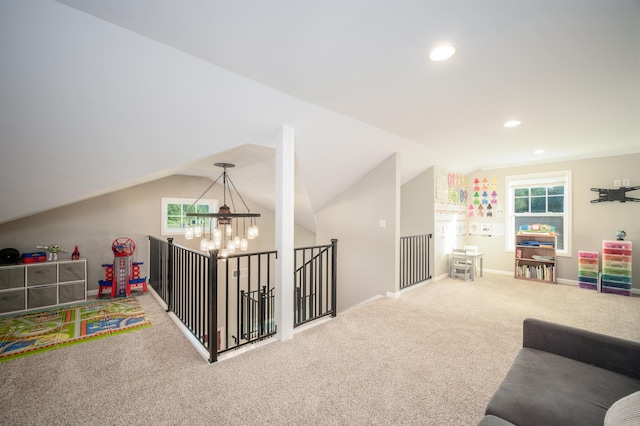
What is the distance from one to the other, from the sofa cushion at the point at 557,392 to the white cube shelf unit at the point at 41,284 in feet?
17.3

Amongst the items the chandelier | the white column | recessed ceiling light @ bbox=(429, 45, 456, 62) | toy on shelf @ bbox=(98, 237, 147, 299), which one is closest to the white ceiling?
recessed ceiling light @ bbox=(429, 45, 456, 62)

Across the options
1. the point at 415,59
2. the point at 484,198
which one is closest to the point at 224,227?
the point at 415,59

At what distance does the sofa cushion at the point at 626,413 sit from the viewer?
0.84 metres

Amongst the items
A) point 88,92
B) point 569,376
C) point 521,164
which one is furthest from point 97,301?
point 521,164

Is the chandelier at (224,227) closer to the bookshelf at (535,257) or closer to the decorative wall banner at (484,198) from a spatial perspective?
the decorative wall banner at (484,198)

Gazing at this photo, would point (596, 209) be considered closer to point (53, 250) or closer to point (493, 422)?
point (493, 422)

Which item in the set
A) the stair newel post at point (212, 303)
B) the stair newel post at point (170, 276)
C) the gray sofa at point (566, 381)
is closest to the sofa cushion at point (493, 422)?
the gray sofa at point (566, 381)

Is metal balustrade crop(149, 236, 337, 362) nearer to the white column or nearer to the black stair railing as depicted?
the black stair railing

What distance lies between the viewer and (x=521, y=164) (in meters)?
5.66

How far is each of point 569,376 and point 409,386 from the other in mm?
971

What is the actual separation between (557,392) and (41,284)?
18.5 ft

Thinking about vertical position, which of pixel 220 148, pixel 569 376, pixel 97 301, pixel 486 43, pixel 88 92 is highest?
pixel 486 43

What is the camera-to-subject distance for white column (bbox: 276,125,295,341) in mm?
2838

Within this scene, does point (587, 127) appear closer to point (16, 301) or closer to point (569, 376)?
point (569, 376)
